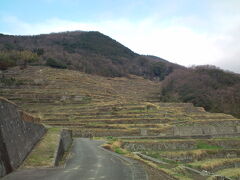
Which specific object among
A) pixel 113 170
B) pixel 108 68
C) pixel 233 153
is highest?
pixel 108 68

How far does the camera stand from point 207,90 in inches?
3204

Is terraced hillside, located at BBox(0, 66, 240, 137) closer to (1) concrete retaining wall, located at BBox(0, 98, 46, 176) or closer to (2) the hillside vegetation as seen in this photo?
(2) the hillside vegetation

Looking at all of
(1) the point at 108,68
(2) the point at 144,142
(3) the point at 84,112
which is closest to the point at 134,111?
(3) the point at 84,112

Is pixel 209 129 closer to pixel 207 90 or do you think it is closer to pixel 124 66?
pixel 207 90

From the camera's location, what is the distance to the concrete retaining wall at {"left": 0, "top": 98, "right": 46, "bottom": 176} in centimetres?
1138

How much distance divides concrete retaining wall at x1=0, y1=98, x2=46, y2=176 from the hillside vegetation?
6103cm

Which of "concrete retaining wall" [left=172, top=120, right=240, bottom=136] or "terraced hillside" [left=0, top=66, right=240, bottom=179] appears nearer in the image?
"terraced hillside" [left=0, top=66, right=240, bottom=179]

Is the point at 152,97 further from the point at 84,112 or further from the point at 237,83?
the point at 84,112

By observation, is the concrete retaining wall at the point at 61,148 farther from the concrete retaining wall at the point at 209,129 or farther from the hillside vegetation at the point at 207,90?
the hillside vegetation at the point at 207,90

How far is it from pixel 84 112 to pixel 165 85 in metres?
46.1

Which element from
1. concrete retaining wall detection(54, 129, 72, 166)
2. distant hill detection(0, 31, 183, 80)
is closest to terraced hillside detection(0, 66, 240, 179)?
concrete retaining wall detection(54, 129, 72, 166)

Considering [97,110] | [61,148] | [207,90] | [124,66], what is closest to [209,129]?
[97,110]

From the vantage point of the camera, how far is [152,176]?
41.7 ft

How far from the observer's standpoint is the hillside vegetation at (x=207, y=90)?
74625 mm
